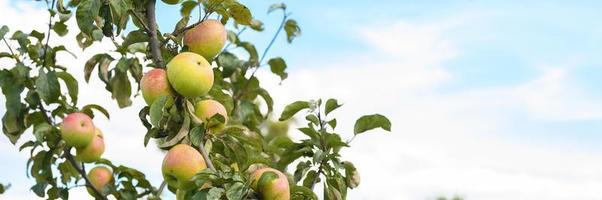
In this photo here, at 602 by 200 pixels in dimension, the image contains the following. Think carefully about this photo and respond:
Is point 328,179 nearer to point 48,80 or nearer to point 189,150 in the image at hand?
point 189,150

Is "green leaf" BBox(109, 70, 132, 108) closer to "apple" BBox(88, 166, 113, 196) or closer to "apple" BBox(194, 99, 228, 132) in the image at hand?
"apple" BBox(88, 166, 113, 196)

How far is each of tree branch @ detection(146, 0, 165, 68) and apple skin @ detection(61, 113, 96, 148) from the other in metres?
0.72

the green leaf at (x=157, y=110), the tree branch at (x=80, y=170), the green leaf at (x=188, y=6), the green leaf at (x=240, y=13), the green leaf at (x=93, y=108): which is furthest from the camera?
the green leaf at (x=93, y=108)

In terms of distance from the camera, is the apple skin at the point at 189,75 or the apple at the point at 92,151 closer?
the apple skin at the point at 189,75

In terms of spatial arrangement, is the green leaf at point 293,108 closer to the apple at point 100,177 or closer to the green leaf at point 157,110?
the green leaf at point 157,110

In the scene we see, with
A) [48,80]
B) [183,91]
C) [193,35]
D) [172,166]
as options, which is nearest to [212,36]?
[193,35]

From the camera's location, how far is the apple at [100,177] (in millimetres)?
2971

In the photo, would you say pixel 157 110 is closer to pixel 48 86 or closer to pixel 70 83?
pixel 48 86

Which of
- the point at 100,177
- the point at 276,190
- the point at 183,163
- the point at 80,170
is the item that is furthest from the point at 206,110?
the point at 100,177

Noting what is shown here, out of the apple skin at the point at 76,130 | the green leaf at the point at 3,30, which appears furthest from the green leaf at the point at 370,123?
the green leaf at the point at 3,30

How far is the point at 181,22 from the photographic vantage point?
7.08 ft

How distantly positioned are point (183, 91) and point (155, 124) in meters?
0.12

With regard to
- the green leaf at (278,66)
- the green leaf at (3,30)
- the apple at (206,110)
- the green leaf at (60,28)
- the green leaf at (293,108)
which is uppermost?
the green leaf at (278,66)

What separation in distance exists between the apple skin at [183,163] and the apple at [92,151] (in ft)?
3.02
